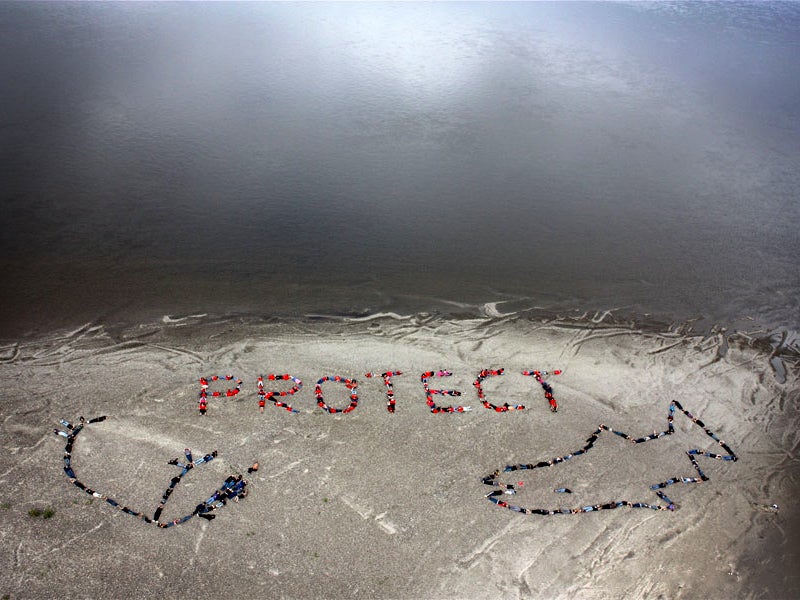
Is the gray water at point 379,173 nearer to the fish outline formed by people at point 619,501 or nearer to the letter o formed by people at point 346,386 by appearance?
the letter o formed by people at point 346,386

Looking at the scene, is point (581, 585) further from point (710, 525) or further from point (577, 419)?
point (577, 419)

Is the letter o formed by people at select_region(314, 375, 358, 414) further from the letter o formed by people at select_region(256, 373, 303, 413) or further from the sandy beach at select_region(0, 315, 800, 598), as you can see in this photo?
the letter o formed by people at select_region(256, 373, 303, 413)

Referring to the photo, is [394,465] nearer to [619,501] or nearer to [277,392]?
[277,392]

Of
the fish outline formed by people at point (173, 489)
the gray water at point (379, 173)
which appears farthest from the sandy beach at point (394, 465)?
the gray water at point (379, 173)

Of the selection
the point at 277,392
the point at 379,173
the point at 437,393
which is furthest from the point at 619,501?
the point at 379,173

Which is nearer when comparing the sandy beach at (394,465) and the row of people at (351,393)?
the sandy beach at (394,465)
